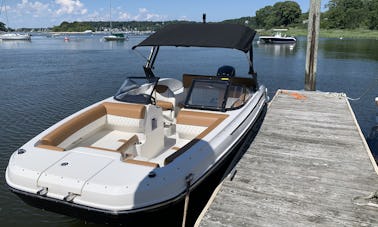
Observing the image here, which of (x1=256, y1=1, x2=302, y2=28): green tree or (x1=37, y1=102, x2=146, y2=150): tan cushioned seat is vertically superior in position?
(x1=256, y1=1, x2=302, y2=28): green tree

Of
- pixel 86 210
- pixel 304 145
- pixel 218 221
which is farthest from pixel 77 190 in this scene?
pixel 304 145

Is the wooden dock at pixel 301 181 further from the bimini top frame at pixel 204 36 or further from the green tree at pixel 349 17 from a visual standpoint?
the green tree at pixel 349 17

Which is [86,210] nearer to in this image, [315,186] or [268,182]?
[268,182]

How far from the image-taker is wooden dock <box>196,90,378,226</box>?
364 centimetres

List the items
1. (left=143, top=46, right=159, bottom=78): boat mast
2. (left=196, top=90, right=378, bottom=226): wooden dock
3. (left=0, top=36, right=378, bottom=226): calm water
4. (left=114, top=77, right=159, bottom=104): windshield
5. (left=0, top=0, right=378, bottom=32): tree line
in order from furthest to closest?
1. (left=0, top=0, right=378, bottom=32): tree line
2. (left=143, top=46, right=159, bottom=78): boat mast
3. (left=0, top=36, right=378, bottom=226): calm water
4. (left=114, top=77, right=159, bottom=104): windshield
5. (left=196, top=90, right=378, bottom=226): wooden dock

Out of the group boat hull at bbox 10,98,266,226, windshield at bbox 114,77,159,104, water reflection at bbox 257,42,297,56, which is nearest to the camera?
boat hull at bbox 10,98,266,226

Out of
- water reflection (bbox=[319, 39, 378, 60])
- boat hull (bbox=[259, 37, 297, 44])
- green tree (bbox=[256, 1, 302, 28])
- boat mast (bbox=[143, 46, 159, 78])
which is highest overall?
green tree (bbox=[256, 1, 302, 28])

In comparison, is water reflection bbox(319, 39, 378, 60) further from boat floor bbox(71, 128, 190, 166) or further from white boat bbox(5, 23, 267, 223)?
boat floor bbox(71, 128, 190, 166)

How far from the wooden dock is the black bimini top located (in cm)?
181

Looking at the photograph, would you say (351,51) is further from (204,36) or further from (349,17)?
(349,17)

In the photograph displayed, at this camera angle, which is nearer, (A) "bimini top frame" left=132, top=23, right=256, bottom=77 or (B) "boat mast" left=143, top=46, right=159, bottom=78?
(A) "bimini top frame" left=132, top=23, right=256, bottom=77

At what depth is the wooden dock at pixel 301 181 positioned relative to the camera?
12.0 ft

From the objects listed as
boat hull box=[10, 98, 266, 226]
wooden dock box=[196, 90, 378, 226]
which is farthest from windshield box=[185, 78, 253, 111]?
boat hull box=[10, 98, 266, 226]

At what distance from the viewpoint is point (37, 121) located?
33.5ft
